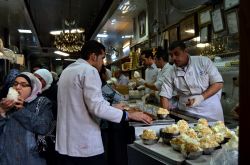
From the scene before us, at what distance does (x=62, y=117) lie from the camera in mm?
2369

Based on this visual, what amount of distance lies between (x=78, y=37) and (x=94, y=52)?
7191 mm

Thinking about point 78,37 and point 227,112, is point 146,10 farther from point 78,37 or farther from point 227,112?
point 227,112

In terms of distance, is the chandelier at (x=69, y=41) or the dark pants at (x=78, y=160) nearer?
the dark pants at (x=78, y=160)

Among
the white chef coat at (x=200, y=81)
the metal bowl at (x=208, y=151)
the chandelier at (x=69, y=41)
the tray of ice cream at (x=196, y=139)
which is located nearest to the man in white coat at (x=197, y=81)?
the white chef coat at (x=200, y=81)

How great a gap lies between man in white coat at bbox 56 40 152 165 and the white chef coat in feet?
3.70

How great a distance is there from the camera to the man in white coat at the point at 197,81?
3.17 m

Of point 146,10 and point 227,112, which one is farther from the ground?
point 146,10

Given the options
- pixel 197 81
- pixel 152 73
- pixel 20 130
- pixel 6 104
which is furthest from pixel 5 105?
pixel 152 73

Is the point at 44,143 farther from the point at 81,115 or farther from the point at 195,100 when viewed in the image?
the point at 195,100

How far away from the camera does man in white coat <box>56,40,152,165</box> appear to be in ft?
7.51

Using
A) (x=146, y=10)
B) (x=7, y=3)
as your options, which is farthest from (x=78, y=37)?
(x=7, y=3)

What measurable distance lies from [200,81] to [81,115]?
1.46 m

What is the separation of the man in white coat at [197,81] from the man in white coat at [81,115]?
112 centimetres

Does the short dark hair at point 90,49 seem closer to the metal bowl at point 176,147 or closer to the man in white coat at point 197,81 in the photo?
the man in white coat at point 197,81
